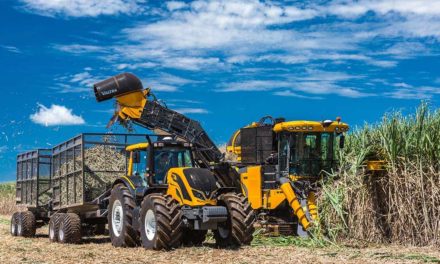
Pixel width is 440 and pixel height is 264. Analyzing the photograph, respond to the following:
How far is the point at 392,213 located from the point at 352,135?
3215 mm

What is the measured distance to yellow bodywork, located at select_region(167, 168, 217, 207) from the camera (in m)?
12.5

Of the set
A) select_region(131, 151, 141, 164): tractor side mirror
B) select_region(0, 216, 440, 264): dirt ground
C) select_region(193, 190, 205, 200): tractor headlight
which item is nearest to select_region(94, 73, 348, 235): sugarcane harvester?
select_region(0, 216, 440, 264): dirt ground

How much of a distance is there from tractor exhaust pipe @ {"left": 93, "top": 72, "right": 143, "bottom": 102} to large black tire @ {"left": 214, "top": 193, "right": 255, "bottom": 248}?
5903mm

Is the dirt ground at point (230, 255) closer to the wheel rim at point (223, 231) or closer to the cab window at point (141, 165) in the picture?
the wheel rim at point (223, 231)

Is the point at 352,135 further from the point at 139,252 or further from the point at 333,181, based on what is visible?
the point at 139,252

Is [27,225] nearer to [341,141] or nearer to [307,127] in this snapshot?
[307,127]

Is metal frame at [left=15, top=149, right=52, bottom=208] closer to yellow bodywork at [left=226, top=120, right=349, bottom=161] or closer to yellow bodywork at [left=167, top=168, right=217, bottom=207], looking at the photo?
yellow bodywork at [left=167, top=168, right=217, bottom=207]

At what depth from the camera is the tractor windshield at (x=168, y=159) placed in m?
13.6

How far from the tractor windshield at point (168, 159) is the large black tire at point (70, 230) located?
9.97 feet

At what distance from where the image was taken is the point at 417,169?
14.0 metres

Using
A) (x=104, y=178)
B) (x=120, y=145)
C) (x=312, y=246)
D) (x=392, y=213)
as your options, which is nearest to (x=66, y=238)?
(x=104, y=178)

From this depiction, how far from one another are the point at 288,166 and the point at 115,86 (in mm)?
5343

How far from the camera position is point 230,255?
11594mm

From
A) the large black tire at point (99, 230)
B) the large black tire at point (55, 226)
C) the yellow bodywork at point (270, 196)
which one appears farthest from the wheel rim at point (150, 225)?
the large black tire at point (99, 230)
